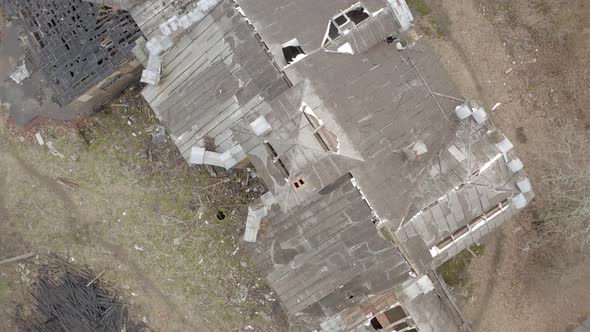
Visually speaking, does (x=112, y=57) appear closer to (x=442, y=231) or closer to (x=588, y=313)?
(x=442, y=231)

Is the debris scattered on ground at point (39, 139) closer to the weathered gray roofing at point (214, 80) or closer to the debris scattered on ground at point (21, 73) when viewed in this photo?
the debris scattered on ground at point (21, 73)

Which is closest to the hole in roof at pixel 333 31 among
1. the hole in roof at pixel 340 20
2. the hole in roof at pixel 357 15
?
the hole in roof at pixel 340 20

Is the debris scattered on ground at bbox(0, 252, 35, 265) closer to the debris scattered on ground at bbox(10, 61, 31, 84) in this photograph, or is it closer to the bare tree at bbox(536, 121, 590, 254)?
the debris scattered on ground at bbox(10, 61, 31, 84)

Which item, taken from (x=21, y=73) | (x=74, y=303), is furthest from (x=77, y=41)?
(x=74, y=303)

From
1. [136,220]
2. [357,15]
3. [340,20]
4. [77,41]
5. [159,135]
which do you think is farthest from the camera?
[136,220]

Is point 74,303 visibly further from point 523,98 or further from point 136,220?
point 523,98

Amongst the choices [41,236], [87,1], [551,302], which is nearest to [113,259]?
[41,236]
